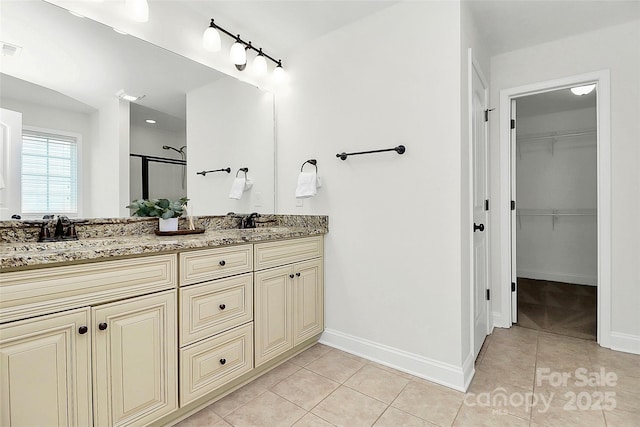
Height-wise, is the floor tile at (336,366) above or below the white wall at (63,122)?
below

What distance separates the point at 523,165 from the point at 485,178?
2.59m

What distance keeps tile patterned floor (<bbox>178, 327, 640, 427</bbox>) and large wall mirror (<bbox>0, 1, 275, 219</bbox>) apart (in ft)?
4.09

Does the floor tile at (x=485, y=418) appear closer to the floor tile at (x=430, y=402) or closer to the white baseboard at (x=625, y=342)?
the floor tile at (x=430, y=402)

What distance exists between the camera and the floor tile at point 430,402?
5.17 feet

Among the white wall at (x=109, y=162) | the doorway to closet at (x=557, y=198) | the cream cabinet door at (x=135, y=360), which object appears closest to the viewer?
Answer: the cream cabinet door at (x=135, y=360)

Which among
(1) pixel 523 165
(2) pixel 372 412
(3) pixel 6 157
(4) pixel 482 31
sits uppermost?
(4) pixel 482 31

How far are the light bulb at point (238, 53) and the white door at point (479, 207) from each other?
1.55 meters

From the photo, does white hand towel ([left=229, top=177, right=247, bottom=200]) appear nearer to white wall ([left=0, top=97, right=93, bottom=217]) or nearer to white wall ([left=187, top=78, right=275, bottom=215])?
white wall ([left=187, top=78, right=275, bottom=215])

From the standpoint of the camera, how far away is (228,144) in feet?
7.91

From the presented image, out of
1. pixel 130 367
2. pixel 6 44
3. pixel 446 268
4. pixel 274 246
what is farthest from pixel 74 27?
pixel 446 268

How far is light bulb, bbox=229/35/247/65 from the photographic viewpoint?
2.21 meters

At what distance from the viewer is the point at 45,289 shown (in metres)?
1.08

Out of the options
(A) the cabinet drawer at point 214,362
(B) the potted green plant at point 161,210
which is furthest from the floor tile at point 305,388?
(B) the potted green plant at point 161,210

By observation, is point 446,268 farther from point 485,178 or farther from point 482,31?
point 482,31
